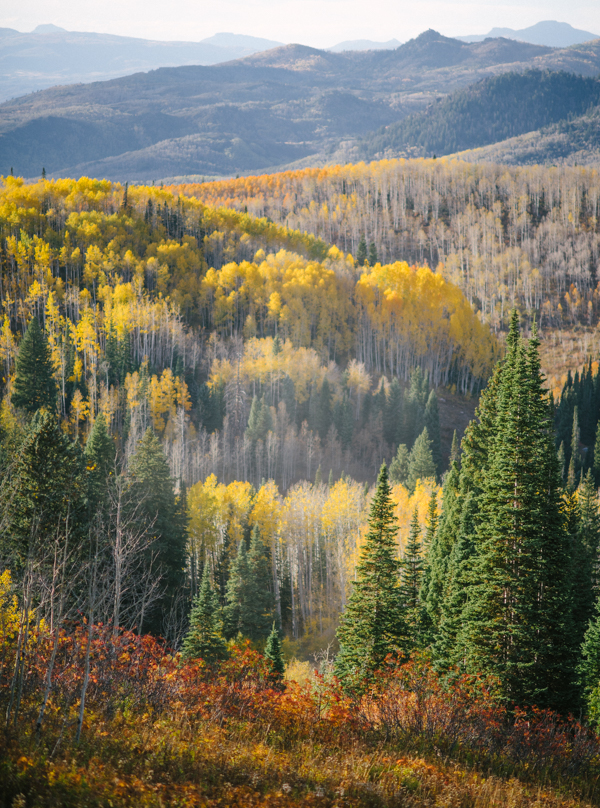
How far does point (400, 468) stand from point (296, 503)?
25.1 metres

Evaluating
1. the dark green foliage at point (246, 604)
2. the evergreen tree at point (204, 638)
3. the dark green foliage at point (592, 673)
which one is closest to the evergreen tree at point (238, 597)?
the dark green foliage at point (246, 604)

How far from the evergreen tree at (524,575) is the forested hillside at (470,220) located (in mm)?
117562

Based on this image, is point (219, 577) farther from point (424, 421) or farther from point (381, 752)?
point (424, 421)

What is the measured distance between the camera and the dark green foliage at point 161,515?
34344 mm

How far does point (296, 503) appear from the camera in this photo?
2126 inches

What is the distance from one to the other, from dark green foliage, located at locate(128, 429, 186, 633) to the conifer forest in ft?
0.62

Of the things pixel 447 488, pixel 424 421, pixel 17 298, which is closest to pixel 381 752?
pixel 447 488

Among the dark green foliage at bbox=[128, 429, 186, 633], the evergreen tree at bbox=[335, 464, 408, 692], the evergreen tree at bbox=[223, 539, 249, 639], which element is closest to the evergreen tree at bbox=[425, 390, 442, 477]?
the evergreen tree at bbox=[223, 539, 249, 639]

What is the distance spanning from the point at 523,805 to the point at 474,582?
393 inches

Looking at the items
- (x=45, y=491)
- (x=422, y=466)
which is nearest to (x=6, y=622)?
(x=45, y=491)

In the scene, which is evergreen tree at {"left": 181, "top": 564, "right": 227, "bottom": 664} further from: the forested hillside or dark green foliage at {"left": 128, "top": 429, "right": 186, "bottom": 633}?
the forested hillside

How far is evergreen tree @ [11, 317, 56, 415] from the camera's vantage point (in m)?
60.9

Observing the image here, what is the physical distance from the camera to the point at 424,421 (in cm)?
8825

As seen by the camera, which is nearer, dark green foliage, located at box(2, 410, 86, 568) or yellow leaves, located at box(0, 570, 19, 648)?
yellow leaves, located at box(0, 570, 19, 648)
